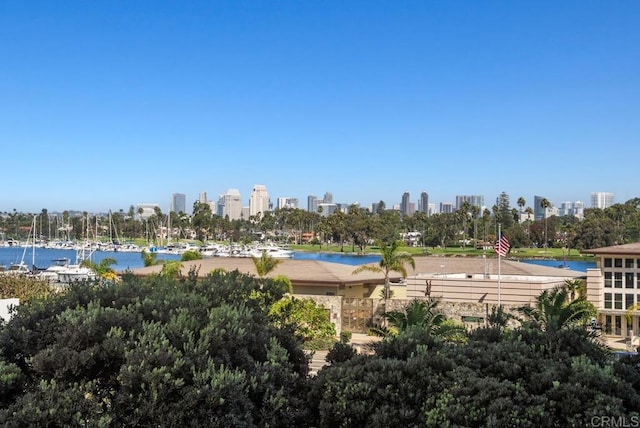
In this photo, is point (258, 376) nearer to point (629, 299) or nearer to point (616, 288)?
point (616, 288)

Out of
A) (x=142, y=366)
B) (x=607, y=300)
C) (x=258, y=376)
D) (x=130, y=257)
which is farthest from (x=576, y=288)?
(x=130, y=257)

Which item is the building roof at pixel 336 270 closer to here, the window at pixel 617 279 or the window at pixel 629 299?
the window at pixel 617 279

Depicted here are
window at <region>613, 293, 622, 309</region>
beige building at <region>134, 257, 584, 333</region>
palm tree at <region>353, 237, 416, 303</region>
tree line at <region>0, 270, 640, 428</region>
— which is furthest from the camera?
palm tree at <region>353, 237, 416, 303</region>

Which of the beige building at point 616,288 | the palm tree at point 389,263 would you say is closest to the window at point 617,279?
the beige building at point 616,288

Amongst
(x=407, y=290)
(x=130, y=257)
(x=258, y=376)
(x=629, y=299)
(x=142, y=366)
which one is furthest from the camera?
(x=130, y=257)

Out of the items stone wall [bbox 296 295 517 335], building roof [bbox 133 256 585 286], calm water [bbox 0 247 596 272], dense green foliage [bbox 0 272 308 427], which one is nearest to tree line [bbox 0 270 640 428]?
dense green foliage [bbox 0 272 308 427]

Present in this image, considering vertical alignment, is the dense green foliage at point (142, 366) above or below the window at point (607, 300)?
above

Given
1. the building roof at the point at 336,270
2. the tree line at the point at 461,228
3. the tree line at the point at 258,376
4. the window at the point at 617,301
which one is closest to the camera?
the tree line at the point at 258,376

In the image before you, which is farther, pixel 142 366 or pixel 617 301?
A: pixel 617 301

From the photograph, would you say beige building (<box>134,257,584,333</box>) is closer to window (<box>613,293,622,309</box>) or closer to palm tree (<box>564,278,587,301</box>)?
palm tree (<box>564,278,587,301</box>)
